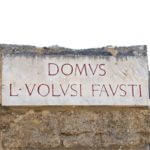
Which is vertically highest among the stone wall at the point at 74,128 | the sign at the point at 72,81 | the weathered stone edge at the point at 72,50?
the weathered stone edge at the point at 72,50

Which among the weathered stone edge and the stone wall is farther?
the weathered stone edge

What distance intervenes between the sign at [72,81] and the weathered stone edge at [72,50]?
0.04 m

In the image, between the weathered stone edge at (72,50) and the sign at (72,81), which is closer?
the sign at (72,81)

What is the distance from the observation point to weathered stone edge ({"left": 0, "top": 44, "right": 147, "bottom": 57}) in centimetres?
505

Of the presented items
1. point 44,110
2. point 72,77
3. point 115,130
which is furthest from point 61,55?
point 115,130

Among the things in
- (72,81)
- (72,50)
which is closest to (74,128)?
(72,81)

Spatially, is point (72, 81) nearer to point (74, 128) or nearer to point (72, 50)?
point (72, 50)

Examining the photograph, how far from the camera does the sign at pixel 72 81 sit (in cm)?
493

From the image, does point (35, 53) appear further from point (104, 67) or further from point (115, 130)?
point (115, 130)

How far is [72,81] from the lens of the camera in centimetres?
500

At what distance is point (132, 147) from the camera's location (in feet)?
16.4

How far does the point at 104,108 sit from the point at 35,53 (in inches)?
32.9

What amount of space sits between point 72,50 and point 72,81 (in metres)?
0.32

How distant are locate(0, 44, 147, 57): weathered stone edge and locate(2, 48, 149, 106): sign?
43 millimetres
